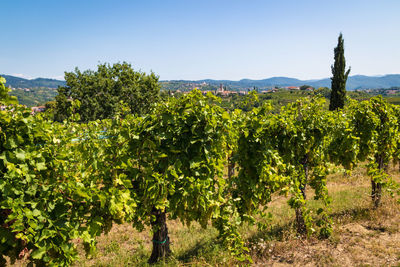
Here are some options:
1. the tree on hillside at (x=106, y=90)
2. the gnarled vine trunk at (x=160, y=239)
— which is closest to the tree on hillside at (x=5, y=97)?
the gnarled vine trunk at (x=160, y=239)

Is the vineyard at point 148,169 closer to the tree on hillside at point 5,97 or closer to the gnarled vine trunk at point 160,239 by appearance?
the gnarled vine trunk at point 160,239

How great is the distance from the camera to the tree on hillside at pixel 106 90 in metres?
32.2

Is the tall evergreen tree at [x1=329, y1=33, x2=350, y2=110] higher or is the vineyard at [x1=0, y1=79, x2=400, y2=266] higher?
the tall evergreen tree at [x1=329, y1=33, x2=350, y2=110]

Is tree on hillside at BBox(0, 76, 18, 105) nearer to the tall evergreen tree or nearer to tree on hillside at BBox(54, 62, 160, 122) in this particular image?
tree on hillside at BBox(54, 62, 160, 122)

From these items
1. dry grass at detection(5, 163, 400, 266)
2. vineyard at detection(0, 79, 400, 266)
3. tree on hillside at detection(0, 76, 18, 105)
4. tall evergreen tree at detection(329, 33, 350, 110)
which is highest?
tall evergreen tree at detection(329, 33, 350, 110)

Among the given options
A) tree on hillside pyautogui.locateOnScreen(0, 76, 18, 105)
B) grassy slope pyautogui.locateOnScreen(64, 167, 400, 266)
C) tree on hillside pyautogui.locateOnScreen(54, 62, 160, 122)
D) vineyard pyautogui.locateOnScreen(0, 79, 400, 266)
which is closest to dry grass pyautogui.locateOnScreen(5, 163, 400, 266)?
grassy slope pyautogui.locateOnScreen(64, 167, 400, 266)

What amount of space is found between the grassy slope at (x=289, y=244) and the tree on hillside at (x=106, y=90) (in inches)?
1057

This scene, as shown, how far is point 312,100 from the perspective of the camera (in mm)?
6344

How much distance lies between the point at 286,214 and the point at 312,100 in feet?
12.4

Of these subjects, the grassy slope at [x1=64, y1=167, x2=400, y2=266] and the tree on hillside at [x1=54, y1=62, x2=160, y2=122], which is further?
the tree on hillside at [x1=54, y1=62, x2=160, y2=122]

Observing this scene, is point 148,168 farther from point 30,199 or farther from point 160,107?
point 30,199

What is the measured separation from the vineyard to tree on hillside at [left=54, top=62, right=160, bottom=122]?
93.2ft

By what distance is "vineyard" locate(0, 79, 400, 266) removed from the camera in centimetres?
323

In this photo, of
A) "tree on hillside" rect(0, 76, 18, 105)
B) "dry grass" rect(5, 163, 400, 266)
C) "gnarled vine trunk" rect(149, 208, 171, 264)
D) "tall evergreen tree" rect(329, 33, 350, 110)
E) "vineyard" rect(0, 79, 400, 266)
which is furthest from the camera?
"tall evergreen tree" rect(329, 33, 350, 110)
